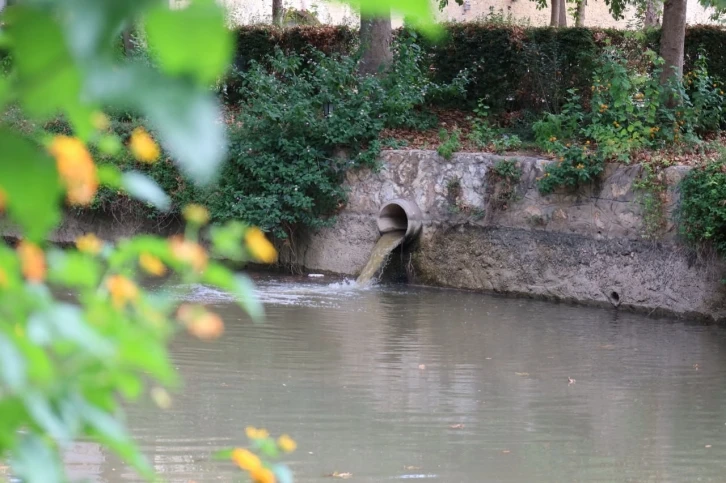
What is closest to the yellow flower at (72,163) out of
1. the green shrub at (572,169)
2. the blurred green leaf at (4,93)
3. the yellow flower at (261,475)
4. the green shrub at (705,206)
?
the blurred green leaf at (4,93)

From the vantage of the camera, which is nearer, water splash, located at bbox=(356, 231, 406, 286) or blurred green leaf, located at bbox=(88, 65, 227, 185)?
blurred green leaf, located at bbox=(88, 65, 227, 185)

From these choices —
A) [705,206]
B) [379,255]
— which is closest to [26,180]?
[705,206]

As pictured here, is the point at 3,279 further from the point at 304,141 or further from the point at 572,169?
the point at 304,141

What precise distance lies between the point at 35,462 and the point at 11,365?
196 millimetres

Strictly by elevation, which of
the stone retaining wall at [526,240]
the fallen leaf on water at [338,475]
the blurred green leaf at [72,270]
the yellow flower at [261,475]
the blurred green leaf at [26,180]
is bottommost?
the fallen leaf on water at [338,475]

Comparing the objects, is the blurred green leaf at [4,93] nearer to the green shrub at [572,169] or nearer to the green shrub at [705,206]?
the green shrub at [705,206]

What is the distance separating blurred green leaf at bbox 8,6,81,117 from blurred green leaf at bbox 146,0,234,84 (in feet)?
0.23

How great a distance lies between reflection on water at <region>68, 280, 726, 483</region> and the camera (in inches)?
208

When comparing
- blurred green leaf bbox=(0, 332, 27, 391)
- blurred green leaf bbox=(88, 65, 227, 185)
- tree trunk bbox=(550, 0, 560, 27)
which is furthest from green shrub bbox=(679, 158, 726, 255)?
tree trunk bbox=(550, 0, 560, 27)

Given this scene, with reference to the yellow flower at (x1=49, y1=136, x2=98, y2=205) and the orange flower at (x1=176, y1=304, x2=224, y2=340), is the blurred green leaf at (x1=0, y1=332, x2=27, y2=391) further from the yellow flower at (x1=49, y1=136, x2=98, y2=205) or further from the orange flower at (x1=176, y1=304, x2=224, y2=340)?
the orange flower at (x1=176, y1=304, x2=224, y2=340)

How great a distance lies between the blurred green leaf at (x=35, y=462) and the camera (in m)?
1.01

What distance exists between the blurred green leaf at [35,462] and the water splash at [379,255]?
37.7 ft

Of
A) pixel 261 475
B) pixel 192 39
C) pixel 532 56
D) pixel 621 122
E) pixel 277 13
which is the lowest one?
pixel 261 475

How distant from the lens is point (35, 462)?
40.6 inches
